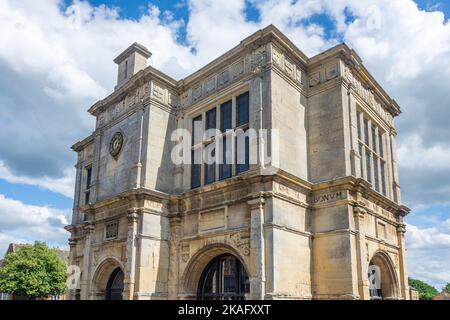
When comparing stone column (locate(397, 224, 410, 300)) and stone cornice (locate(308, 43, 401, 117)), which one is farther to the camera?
stone column (locate(397, 224, 410, 300))

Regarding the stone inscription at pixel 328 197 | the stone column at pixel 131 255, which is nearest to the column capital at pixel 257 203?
the stone inscription at pixel 328 197

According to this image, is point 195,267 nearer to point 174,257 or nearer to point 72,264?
point 174,257

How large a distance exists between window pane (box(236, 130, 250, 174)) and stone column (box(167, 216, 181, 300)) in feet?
10.3

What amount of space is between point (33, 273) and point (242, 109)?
26523 mm

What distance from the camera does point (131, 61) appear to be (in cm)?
2036

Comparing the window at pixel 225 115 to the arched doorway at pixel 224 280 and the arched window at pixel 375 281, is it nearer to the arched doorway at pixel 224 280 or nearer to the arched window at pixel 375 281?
the arched doorway at pixel 224 280

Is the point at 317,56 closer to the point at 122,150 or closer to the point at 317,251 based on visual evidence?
the point at 317,251

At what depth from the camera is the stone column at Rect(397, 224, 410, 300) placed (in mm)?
16391

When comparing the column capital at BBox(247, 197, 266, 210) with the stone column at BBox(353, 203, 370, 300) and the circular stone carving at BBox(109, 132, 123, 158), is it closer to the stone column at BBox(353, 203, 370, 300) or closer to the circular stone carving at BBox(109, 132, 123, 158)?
the stone column at BBox(353, 203, 370, 300)

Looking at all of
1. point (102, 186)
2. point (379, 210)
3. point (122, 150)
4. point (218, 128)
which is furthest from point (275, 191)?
point (102, 186)

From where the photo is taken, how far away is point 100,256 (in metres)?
17.5

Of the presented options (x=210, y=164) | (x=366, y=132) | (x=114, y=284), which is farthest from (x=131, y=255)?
(x=366, y=132)

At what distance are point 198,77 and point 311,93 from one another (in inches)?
180

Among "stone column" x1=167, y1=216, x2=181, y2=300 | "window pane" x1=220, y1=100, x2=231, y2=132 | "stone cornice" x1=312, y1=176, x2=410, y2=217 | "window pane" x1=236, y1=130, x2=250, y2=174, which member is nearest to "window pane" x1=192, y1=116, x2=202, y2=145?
"window pane" x1=220, y1=100, x2=231, y2=132
